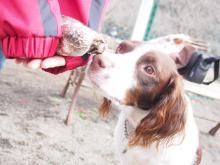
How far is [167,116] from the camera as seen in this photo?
2.21 metres

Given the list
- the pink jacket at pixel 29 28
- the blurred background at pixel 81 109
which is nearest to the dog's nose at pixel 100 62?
the pink jacket at pixel 29 28

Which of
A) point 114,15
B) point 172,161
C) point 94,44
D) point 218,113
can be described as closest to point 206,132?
point 218,113

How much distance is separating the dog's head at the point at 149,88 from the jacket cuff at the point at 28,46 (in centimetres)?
77

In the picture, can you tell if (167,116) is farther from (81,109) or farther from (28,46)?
(81,109)

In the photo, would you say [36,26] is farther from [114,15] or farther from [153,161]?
[114,15]

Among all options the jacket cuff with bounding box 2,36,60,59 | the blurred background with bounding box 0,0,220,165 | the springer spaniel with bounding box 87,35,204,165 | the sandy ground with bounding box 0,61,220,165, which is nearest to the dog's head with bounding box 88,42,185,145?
the springer spaniel with bounding box 87,35,204,165

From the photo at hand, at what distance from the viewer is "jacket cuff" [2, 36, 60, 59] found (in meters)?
1.23

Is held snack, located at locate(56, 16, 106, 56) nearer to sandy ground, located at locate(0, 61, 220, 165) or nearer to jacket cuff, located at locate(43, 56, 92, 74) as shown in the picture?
jacket cuff, located at locate(43, 56, 92, 74)

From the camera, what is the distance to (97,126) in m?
4.11

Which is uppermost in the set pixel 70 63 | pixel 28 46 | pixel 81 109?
pixel 28 46

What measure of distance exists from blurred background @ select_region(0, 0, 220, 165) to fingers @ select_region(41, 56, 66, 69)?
1.82m

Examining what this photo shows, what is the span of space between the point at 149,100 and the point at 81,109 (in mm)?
2179

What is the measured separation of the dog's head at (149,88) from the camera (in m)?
2.12

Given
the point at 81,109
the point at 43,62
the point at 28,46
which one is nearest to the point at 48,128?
the point at 81,109
